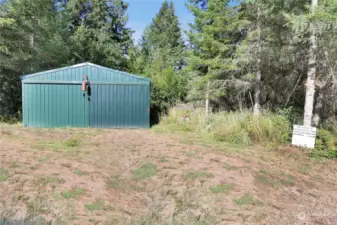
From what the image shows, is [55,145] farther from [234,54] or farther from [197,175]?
[234,54]

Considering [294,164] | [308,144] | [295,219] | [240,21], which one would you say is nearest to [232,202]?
[295,219]

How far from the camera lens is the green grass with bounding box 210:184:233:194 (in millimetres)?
3631

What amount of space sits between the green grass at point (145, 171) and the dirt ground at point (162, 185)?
0.02 meters

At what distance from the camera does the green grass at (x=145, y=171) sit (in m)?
4.29

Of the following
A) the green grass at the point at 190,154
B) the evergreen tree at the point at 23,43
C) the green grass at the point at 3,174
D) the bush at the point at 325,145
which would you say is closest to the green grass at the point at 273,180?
the green grass at the point at 190,154

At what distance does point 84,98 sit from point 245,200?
6.86 meters

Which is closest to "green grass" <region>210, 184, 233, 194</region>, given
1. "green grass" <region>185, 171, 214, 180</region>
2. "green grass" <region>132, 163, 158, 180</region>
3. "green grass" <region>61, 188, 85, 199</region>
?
"green grass" <region>185, 171, 214, 180</region>

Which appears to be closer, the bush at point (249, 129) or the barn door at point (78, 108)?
the bush at point (249, 129)

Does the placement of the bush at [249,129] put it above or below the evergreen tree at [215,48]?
below

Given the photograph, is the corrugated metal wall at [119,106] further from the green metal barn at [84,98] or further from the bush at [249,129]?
the bush at [249,129]

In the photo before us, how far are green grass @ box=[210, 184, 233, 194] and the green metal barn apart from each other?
5.66 m

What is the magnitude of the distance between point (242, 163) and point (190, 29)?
26.1ft

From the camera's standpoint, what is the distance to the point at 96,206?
3.13 metres

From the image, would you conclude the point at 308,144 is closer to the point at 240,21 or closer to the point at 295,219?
the point at 295,219
